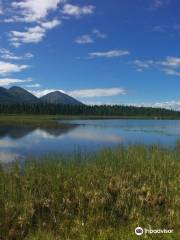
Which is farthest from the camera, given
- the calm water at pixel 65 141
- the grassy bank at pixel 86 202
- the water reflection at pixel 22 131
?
the water reflection at pixel 22 131

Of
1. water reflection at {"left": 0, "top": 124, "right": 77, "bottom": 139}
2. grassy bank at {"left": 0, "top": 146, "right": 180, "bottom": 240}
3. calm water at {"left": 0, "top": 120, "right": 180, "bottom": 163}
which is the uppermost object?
grassy bank at {"left": 0, "top": 146, "right": 180, "bottom": 240}

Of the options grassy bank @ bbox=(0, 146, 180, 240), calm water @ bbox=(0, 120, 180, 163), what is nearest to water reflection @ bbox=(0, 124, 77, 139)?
calm water @ bbox=(0, 120, 180, 163)

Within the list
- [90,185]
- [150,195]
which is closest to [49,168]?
[90,185]

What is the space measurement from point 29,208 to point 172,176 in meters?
7.17

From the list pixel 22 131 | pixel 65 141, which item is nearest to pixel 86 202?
pixel 65 141

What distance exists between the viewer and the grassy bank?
1055 cm

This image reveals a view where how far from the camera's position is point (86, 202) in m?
12.5

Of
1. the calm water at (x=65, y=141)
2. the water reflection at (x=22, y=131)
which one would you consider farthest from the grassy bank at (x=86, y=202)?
the water reflection at (x=22, y=131)

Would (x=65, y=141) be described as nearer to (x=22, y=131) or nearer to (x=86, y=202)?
(x=22, y=131)

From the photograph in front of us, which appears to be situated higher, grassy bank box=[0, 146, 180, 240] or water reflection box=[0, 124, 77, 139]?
grassy bank box=[0, 146, 180, 240]

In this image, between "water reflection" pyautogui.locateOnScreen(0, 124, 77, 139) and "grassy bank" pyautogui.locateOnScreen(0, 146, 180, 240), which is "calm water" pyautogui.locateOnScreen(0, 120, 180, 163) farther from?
"grassy bank" pyautogui.locateOnScreen(0, 146, 180, 240)

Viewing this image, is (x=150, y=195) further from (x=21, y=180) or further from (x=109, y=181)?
(x=21, y=180)

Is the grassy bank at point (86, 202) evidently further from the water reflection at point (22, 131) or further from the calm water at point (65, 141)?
the water reflection at point (22, 131)

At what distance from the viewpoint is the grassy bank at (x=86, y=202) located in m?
10.5
